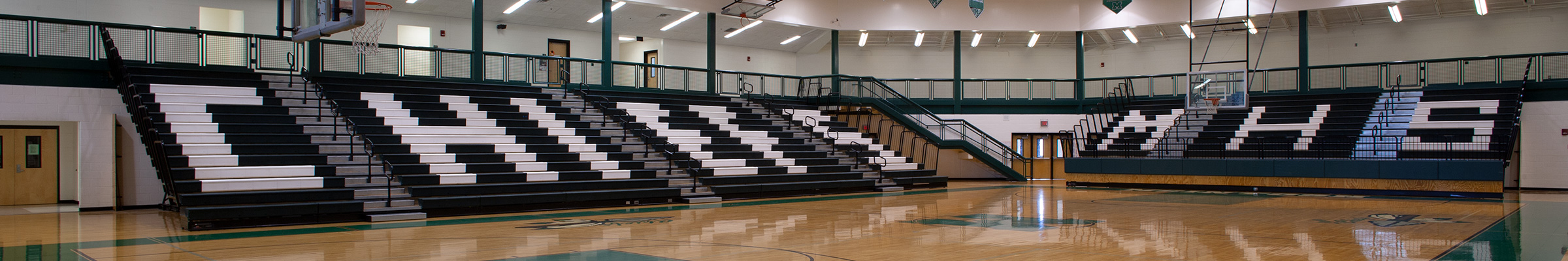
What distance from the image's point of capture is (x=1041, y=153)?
23578 mm

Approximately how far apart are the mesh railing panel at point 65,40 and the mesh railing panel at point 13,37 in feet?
0.53

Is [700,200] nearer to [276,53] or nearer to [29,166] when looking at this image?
[276,53]

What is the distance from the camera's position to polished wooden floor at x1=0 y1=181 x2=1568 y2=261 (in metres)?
7.12

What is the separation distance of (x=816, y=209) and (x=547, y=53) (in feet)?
39.3

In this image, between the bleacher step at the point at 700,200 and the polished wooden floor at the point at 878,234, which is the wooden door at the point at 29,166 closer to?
the polished wooden floor at the point at 878,234

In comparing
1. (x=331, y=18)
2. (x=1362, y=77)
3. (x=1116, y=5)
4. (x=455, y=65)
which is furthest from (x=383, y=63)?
(x=1362, y=77)

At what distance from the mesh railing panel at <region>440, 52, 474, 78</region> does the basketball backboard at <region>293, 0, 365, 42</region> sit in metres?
7.87

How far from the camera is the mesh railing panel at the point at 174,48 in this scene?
13867 mm

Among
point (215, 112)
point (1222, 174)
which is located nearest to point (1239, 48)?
point (1222, 174)

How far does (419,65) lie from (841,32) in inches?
472

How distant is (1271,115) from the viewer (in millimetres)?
19953

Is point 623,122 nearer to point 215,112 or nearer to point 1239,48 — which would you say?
point 215,112

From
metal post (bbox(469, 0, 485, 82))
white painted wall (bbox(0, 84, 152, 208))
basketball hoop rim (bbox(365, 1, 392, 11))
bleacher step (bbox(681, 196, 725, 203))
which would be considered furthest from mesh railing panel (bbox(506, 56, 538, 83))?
white painted wall (bbox(0, 84, 152, 208))

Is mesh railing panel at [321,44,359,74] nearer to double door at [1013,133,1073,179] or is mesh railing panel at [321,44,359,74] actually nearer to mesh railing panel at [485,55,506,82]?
mesh railing panel at [485,55,506,82]
